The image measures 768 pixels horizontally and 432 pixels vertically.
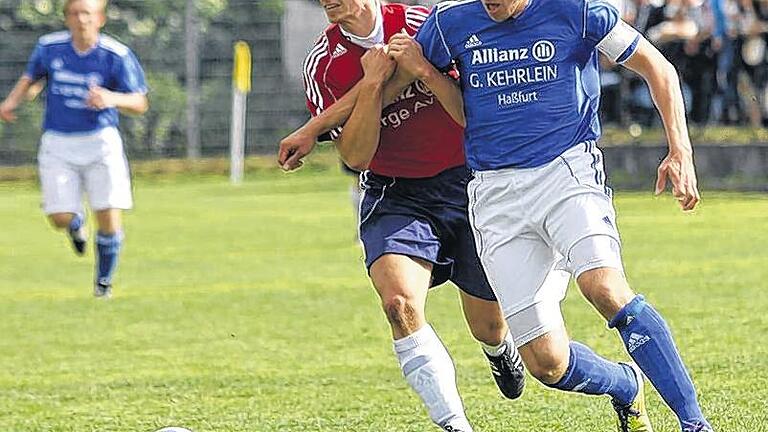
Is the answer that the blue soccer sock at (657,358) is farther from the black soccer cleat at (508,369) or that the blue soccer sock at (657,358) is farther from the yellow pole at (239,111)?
the yellow pole at (239,111)

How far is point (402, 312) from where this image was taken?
6277 mm

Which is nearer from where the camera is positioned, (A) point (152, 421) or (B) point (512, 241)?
(B) point (512, 241)

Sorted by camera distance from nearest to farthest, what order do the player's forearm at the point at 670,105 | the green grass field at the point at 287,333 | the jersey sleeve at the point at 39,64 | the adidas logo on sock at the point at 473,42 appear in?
the player's forearm at the point at 670,105, the adidas logo on sock at the point at 473,42, the green grass field at the point at 287,333, the jersey sleeve at the point at 39,64

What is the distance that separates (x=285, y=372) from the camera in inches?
340

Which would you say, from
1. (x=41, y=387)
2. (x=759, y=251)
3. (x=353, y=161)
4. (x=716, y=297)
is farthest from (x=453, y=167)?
(x=759, y=251)

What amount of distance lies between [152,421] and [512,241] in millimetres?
2105

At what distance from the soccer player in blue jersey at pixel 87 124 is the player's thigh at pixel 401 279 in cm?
616

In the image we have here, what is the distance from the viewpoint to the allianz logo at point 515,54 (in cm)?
596

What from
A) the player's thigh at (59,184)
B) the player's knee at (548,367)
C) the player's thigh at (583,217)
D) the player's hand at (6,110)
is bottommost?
the player's thigh at (59,184)

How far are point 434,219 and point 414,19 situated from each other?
777 mm

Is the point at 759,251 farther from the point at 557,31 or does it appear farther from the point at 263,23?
the point at 263,23

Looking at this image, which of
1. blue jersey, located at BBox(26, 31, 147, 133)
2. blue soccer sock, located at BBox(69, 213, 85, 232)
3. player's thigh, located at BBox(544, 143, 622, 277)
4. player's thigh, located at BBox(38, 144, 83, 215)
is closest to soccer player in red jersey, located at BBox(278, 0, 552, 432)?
player's thigh, located at BBox(544, 143, 622, 277)

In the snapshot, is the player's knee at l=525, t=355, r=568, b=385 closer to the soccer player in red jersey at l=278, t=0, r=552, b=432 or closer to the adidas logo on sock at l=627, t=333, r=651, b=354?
the soccer player in red jersey at l=278, t=0, r=552, b=432

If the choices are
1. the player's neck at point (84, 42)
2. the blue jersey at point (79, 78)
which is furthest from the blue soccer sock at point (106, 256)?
the player's neck at point (84, 42)
